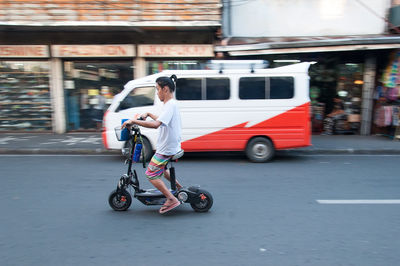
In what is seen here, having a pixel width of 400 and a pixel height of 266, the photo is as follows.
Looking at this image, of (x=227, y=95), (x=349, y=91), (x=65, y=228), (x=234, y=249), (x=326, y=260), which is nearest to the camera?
(x=326, y=260)

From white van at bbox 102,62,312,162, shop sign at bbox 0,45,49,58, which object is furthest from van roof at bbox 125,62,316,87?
shop sign at bbox 0,45,49,58

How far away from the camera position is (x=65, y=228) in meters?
4.02

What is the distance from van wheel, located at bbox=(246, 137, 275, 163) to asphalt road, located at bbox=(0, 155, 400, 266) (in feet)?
3.01

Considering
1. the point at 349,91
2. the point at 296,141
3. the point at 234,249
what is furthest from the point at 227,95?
the point at 349,91

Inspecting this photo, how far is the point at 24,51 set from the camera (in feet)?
39.4

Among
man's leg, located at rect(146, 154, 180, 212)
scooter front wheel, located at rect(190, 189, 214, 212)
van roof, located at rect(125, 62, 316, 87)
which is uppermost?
van roof, located at rect(125, 62, 316, 87)

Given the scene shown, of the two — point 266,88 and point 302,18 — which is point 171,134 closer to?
point 266,88

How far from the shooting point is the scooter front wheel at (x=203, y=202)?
4.43 m

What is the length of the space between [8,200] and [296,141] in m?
6.12

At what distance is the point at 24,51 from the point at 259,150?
9.83 metres

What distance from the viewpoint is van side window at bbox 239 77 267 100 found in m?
7.65

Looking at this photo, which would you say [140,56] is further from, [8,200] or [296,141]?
[8,200]

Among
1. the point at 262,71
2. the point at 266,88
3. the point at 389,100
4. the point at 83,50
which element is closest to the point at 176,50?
the point at 83,50

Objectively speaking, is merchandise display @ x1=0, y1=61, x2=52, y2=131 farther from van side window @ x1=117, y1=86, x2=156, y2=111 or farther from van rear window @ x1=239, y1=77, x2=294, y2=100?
van rear window @ x1=239, y1=77, x2=294, y2=100
